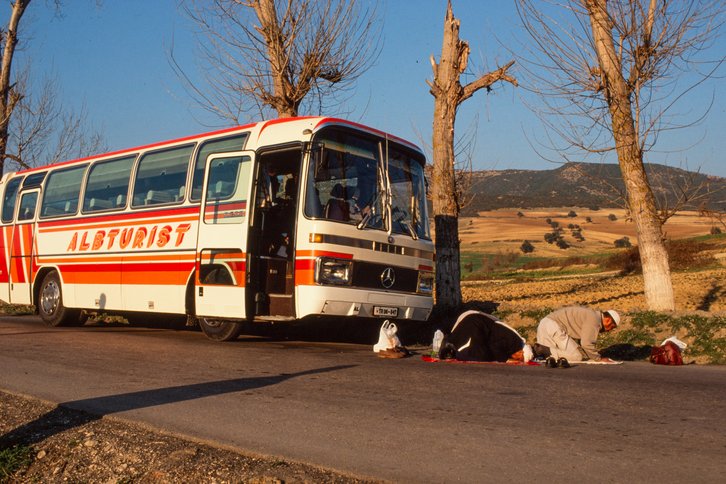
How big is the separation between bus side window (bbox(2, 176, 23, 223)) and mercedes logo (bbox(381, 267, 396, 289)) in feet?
32.5

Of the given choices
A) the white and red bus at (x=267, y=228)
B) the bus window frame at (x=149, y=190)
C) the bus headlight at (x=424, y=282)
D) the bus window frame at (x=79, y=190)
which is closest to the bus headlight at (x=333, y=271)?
the white and red bus at (x=267, y=228)

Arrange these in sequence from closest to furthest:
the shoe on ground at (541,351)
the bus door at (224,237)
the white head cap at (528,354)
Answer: the white head cap at (528,354)
the shoe on ground at (541,351)
the bus door at (224,237)

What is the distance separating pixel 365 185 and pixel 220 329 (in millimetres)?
3531

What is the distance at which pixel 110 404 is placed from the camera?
7.25 metres

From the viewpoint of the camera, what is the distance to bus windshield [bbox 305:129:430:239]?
11.5 m

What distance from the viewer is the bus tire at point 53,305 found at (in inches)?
642

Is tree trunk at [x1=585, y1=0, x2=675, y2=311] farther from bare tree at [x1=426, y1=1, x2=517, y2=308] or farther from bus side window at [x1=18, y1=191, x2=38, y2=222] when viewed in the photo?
bus side window at [x1=18, y1=191, x2=38, y2=222]

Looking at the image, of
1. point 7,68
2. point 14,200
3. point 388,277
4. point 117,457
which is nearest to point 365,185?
point 388,277

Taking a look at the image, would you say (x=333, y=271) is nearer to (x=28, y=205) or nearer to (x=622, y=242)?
(x=28, y=205)

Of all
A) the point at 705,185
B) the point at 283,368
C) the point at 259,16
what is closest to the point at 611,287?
the point at 705,185

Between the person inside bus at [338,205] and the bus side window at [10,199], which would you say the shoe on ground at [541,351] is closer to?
the person inside bus at [338,205]

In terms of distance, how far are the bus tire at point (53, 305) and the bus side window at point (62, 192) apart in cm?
133

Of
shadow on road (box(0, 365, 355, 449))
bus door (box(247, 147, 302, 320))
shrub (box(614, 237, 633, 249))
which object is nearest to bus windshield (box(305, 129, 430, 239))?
bus door (box(247, 147, 302, 320))

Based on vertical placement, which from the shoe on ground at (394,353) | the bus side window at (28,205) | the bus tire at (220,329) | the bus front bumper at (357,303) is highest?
the bus side window at (28,205)
